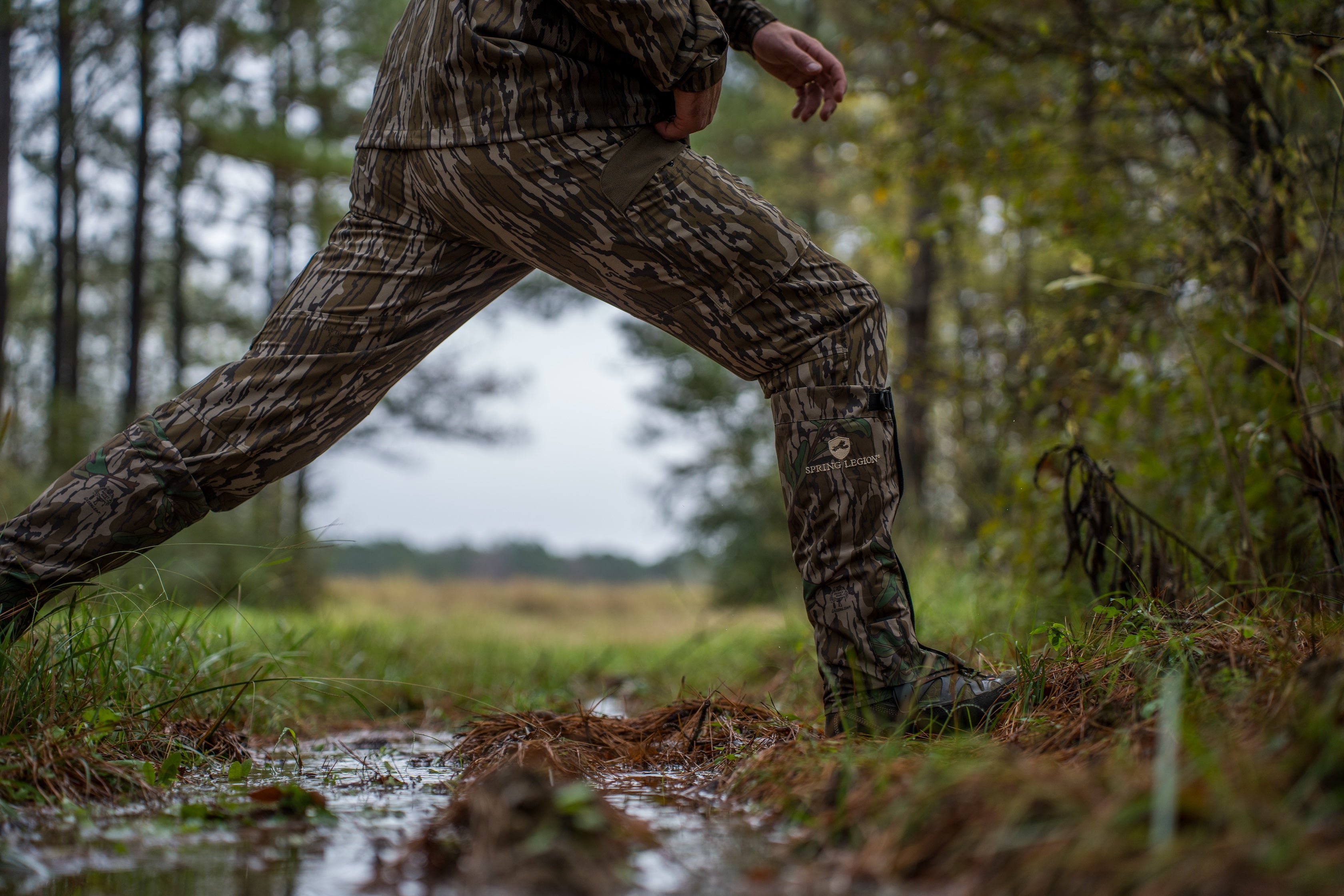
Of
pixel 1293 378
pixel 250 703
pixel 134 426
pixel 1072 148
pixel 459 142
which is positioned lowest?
pixel 250 703

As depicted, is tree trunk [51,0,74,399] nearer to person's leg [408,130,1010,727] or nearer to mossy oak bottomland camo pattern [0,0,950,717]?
mossy oak bottomland camo pattern [0,0,950,717]

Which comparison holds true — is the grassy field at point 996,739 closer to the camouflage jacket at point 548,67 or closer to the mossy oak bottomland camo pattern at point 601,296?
the mossy oak bottomland camo pattern at point 601,296

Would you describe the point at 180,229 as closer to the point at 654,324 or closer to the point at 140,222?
the point at 140,222

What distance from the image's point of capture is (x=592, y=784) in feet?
4.89

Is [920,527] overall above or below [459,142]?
below

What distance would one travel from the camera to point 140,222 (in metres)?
12.9

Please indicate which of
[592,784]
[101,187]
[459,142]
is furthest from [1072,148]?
[101,187]

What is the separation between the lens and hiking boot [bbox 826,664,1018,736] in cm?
159

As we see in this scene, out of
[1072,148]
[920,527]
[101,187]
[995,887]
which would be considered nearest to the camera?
[995,887]

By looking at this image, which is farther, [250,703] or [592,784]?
[250,703]

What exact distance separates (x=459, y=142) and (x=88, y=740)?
1.15 meters

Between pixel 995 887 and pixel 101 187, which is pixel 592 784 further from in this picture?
pixel 101 187

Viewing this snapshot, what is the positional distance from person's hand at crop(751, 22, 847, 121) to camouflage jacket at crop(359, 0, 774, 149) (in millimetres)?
236

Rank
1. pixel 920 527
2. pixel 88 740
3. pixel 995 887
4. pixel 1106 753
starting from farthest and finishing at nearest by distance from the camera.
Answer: pixel 920 527, pixel 88 740, pixel 1106 753, pixel 995 887
